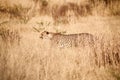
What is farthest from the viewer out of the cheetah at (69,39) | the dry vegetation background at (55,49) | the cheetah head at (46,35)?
the cheetah head at (46,35)

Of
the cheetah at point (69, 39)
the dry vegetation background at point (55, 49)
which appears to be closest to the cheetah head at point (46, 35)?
the cheetah at point (69, 39)

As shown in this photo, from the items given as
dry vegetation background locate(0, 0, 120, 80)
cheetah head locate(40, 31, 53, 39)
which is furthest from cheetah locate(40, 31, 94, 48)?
dry vegetation background locate(0, 0, 120, 80)

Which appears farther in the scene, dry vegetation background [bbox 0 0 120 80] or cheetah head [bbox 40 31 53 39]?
cheetah head [bbox 40 31 53 39]

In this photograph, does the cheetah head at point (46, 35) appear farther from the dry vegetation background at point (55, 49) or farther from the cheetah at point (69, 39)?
the dry vegetation background at point (55, 49)

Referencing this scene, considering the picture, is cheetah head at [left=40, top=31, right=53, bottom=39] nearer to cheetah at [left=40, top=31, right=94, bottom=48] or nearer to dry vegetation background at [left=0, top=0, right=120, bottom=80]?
cheetah at [left=40, top=31, right=94, bottom=48]

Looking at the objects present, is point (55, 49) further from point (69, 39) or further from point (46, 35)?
point (46, 35)

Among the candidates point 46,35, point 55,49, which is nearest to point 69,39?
point 46,35

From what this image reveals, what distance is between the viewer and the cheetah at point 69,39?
5336mm

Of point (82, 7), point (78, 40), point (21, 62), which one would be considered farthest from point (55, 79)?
point (82, 7)

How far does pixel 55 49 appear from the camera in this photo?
16.6 feet

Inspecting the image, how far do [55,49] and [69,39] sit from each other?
0.88 metres

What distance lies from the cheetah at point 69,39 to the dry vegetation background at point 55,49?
212 millimetres

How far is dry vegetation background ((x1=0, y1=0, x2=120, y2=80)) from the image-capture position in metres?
4.09

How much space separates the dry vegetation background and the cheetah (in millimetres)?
212
